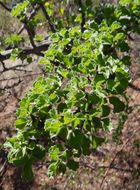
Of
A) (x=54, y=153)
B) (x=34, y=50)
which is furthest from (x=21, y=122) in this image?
(x=34, y=50)

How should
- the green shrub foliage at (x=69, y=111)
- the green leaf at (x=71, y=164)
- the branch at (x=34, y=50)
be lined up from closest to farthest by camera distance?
the green shrub foliage at (x=69, y=111)
the green leaf at (x=71, y=164)
the branch at (x=34, y=50)

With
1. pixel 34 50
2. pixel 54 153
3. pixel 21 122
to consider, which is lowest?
pixel 34 50

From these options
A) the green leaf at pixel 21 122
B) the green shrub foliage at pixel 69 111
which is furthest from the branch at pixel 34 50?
the green leaf at pixel 21 122

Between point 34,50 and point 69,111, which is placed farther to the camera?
point 34,50

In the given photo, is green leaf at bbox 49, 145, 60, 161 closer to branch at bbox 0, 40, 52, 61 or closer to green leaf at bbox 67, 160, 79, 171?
green leaf at bbox 67, 160, 79, 171

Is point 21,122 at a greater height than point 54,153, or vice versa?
point 21,122

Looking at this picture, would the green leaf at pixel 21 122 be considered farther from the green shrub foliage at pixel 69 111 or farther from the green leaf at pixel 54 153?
the green leaf at pixel 54 153

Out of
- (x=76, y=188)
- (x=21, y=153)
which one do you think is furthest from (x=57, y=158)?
(x=76, y=188)

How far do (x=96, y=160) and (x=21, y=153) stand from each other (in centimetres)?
359

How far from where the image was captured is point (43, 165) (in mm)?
5172

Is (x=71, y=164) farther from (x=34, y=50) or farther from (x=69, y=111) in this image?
(x=34, y=50)

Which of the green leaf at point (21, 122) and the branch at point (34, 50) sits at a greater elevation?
the green leaf at point (21, 122)

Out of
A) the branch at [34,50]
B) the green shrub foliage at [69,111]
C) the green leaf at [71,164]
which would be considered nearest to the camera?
the green shrub foliage at [69,111]

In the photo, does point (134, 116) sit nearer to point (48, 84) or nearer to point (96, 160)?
point (96, 160)
